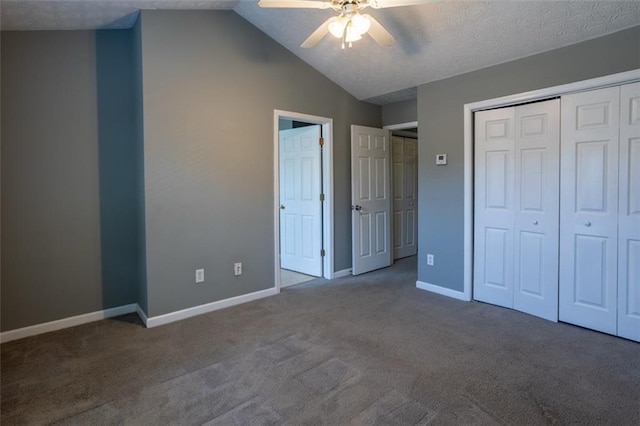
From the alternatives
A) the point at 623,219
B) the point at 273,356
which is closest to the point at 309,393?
the point at 273,356

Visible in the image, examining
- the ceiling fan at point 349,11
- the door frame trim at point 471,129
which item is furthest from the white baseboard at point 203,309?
the ceiling fan at point 349,11

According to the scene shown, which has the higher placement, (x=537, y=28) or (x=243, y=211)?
(x=537, y=28)

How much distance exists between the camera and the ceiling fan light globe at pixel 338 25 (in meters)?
2.27

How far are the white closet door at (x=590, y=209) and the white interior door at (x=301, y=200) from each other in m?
2.57

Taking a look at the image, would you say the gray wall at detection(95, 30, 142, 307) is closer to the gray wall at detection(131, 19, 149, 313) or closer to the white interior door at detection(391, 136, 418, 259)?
the gray wall at detection(131, 19, 149, 313)

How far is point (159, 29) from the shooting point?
3039 mm

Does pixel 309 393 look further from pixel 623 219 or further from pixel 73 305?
pixel 623 219

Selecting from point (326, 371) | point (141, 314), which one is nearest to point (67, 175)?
point (141, 314)

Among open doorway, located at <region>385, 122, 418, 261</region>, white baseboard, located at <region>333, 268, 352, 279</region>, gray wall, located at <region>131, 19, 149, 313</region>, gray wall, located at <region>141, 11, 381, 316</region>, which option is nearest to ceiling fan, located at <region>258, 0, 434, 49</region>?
gray wall, located at <region>141, 11, 381, 316</region>

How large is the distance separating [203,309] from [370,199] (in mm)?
2518

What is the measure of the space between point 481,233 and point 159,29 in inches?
138

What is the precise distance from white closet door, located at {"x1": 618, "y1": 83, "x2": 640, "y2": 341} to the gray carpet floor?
204 mm

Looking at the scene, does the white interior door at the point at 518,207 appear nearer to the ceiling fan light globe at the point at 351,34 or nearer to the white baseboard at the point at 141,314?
the ceiling fan light globe at the point at 351,34

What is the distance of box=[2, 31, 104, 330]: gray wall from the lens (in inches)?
112
